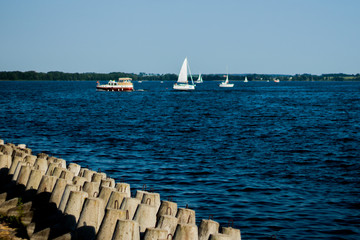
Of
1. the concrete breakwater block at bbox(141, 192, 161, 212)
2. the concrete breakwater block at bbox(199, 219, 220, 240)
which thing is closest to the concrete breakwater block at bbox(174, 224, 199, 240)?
the concrete breakwater block at bbox(199, 219, 220, 240)

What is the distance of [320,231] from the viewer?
44.8 ft

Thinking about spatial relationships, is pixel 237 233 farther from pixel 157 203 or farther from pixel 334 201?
pixel 334 201

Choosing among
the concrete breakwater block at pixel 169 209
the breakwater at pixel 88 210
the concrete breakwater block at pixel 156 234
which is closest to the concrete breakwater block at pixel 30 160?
the breakwater at pixel 88 210

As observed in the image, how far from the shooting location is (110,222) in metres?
7.62

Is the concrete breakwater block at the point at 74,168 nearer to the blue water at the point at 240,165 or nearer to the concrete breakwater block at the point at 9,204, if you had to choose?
the concrete breakwater block at the point at 9,204

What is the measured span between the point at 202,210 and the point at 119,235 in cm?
834

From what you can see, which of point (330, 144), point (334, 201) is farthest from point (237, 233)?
point (330, 144)

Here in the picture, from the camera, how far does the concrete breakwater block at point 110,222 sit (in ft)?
25.0

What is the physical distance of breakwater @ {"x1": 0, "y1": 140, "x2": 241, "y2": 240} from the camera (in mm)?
7170

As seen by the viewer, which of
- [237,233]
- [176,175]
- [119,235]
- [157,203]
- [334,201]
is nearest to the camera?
[119,235]

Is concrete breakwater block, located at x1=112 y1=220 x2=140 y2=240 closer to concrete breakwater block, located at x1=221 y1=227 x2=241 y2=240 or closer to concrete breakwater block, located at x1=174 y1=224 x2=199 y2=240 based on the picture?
concrete breakwater block, located at x1=174 y1=224 x2=199 y2=240

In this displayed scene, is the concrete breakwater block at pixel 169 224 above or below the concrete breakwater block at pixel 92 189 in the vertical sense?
above

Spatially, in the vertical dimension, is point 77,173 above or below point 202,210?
above

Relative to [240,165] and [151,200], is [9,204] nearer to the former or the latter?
[151,200]
